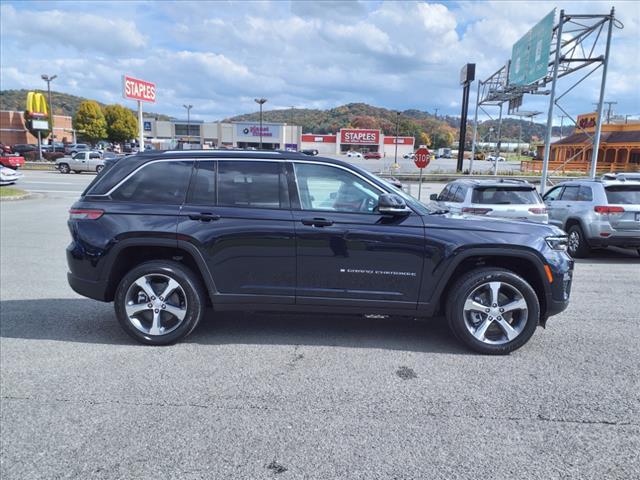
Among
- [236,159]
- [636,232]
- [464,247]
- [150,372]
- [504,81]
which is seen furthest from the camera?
[504,81]

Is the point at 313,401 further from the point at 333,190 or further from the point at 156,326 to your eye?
the point at 333,190

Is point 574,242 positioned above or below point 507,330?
above

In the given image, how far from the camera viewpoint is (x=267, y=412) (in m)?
3.25

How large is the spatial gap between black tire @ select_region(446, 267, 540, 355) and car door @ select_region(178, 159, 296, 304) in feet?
4.94

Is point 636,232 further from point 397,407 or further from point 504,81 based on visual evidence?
point 504,81

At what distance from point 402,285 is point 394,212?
0.68m

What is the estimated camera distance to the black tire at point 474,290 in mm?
4152

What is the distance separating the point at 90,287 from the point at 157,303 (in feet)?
2.28

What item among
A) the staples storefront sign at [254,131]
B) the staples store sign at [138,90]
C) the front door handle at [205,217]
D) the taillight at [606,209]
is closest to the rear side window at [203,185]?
the front door handle at [205,217]

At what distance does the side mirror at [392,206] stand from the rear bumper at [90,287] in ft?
9.02

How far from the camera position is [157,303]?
14.2 feet

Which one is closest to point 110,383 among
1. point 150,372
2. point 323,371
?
point 150,372

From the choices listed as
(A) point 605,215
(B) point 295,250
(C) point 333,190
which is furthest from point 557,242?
(A) point 605,215

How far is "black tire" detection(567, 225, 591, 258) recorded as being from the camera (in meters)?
9.02
